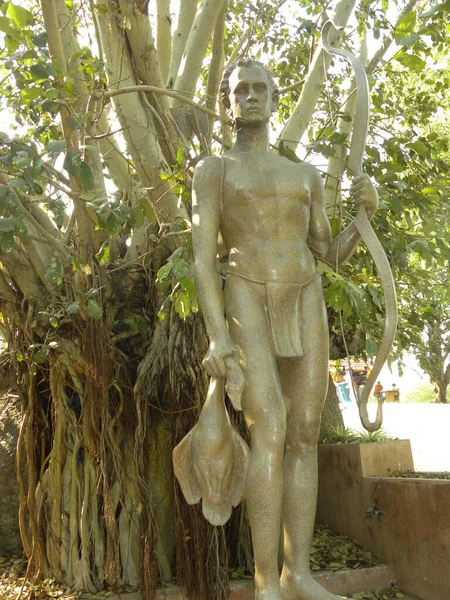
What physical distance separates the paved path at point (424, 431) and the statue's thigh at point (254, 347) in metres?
5.70

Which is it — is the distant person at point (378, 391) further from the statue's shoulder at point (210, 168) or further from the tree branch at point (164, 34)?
the tree branch at point (164, 34)

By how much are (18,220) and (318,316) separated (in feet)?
5.90

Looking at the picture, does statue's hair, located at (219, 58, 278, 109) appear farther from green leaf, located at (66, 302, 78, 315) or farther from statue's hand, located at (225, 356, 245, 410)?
green leaf, located at (66, 302, 78, 315)

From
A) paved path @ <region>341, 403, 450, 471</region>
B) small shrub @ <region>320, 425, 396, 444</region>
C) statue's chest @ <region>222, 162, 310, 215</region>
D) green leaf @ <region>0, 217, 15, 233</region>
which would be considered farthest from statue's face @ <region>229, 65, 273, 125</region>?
Result: paved path @ <region>341, 403, 450, 471</region>

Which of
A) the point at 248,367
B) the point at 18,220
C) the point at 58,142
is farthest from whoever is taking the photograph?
the point at 18,220

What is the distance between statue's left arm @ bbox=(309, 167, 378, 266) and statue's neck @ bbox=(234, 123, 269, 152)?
0.29 metres

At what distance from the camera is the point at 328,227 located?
11.5 feet

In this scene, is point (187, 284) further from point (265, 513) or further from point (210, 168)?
point (265, 513)

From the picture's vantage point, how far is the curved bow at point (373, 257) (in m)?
3.09

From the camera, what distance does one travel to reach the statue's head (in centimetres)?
335

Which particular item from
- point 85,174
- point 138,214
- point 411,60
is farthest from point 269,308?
point 411,60

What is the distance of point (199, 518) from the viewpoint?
5043 millimetres

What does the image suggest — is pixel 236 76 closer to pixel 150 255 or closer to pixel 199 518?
pixel 150 255

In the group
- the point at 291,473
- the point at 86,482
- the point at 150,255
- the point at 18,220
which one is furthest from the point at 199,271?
the point at 86,482
